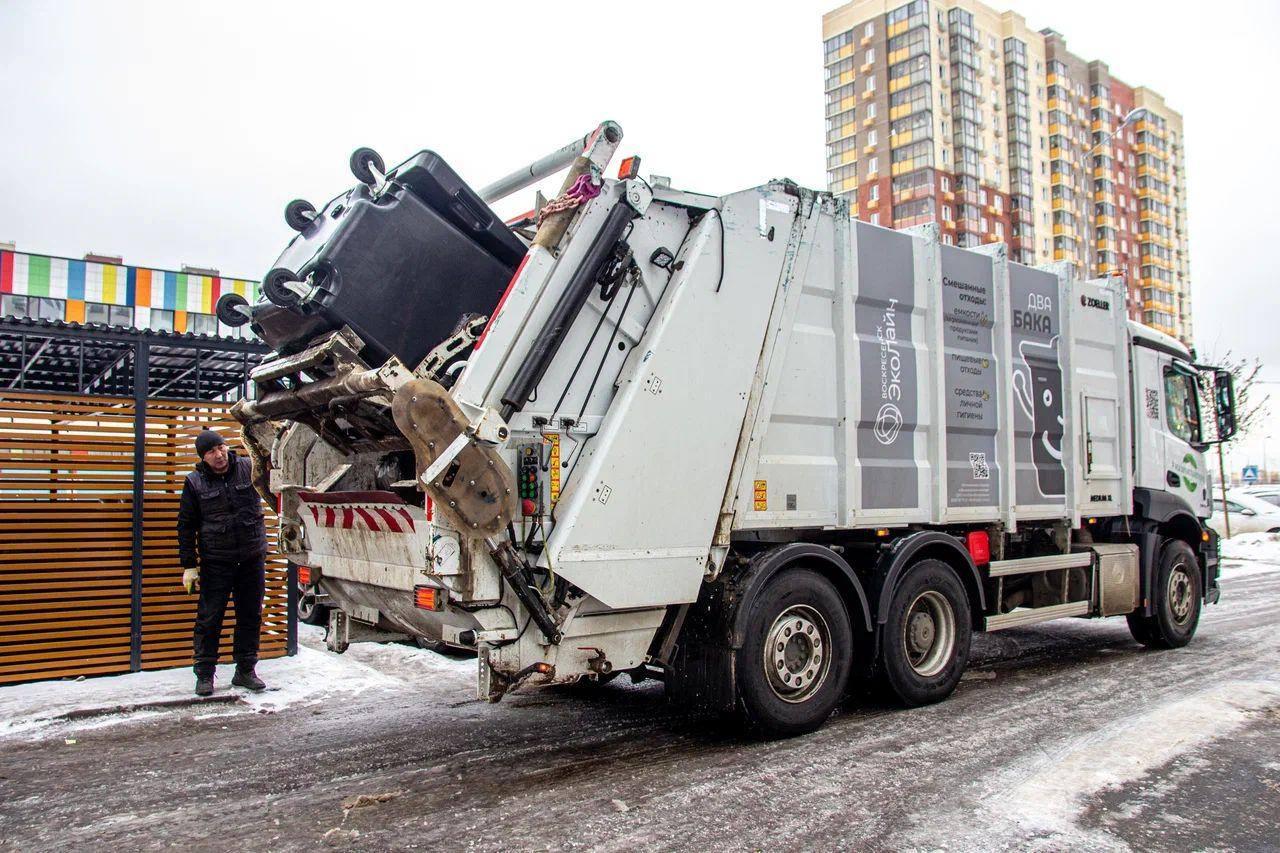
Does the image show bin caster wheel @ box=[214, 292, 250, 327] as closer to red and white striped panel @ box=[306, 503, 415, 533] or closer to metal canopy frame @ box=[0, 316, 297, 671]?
red and white striped panel @ box=[306, 503, 415, 533]

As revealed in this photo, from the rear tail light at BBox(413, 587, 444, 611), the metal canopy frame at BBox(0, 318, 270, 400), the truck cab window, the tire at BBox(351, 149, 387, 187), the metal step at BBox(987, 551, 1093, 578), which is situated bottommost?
the metal step at BBox(987, 551, 1093, 578)

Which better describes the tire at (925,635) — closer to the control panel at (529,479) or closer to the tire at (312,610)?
the control panel at (529,479)

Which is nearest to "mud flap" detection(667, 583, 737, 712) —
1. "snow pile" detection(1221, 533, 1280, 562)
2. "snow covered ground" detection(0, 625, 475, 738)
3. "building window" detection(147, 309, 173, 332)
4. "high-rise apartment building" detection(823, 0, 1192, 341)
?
"snow covered ground" detection(0, 625, 475, 738)

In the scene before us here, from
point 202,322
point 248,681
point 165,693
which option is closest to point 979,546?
point 248,681

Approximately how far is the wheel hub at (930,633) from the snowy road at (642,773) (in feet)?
0.89

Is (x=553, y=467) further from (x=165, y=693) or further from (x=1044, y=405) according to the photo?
(x=1044, y=405)

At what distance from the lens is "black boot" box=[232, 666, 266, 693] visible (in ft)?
20.8

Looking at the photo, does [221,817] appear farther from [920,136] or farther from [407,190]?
[920,136]

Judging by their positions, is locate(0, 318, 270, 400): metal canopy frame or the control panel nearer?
the control panel

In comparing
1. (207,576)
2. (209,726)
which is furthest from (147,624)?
(209,726)

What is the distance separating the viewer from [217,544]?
20.7 ft

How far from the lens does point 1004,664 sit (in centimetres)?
734

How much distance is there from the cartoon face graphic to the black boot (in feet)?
18.2

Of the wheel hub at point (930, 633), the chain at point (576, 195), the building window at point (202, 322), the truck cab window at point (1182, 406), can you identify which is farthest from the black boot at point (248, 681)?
the building window at point (202, 322)
